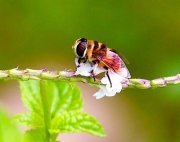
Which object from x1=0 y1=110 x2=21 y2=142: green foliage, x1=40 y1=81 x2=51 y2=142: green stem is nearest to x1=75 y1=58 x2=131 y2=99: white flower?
x1=40 y1=81 x2=51 y2=142: green stem

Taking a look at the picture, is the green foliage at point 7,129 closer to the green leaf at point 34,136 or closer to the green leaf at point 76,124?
the green leaf at point 34,136

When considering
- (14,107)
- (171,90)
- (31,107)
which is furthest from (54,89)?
(14,107)

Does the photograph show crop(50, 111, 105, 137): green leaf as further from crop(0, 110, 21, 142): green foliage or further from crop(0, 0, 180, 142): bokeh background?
crop(0, 0, 180, 142): bokeh background

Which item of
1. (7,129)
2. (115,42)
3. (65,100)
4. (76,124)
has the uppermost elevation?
(115,42)

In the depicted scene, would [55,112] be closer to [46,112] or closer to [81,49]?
[46,112]

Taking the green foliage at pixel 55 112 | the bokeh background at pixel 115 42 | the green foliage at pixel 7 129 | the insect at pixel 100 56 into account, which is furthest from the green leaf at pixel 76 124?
the bokeh background at pixel 115 42

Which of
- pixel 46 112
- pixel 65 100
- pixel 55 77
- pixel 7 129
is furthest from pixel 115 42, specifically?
pixel 7 129
